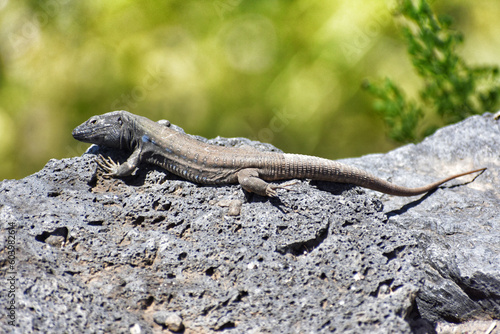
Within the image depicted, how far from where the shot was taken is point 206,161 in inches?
160

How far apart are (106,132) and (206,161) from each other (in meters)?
1.03

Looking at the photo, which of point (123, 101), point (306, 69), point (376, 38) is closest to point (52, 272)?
point (123, 101)

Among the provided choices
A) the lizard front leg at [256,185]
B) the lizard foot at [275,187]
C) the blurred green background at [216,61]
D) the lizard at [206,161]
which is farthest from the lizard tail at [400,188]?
the blurred green background at [216,61]

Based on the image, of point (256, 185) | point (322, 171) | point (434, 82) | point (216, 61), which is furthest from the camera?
point (216, 61)

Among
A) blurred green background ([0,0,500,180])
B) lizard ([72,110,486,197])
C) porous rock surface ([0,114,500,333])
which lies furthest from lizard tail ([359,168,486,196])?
blurred green background ([0,0,500,180])

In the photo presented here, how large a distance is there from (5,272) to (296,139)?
5101 millimetres

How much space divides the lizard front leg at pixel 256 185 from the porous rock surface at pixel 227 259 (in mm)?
66

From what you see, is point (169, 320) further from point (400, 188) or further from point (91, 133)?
point (400, 188)

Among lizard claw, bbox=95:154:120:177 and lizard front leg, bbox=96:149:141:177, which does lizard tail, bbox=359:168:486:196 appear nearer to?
lizard front leg, bbox=96:149:141:177

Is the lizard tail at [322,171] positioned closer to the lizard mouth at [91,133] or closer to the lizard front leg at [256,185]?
the lizard front leg at [256,185]

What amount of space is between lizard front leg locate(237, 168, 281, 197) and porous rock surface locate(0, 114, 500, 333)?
0.07 metres

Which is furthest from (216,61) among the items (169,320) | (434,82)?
(169,320)

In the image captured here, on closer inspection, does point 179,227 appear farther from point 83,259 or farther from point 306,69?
point 306,69

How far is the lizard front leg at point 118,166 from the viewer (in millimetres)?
4066
